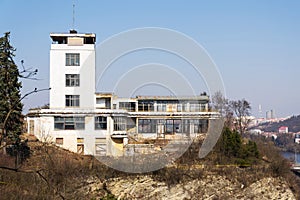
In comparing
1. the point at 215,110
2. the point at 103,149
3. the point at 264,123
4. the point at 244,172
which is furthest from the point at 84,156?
the point at 264,123

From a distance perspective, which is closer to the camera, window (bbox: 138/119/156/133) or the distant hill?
window (bbox: 138/119/156/133)

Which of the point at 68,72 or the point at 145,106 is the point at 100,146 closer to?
the point at 68,72

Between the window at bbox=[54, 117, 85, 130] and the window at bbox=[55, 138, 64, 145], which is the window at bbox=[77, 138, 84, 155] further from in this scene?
the window at bbox=[55, 138, 64, 145]

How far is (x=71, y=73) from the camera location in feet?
63.5

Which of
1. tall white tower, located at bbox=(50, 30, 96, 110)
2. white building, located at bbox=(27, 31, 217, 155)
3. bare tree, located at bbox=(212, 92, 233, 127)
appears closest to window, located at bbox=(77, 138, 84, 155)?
white building, located at bbox=(27, 31, 217, 155)

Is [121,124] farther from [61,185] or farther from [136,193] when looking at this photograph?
[61,185]

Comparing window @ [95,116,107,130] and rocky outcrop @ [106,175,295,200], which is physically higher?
window @ [95,116,107,130]

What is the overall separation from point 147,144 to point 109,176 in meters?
3.59

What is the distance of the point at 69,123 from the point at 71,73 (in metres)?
2.38

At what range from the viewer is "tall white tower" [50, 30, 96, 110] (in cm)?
1930

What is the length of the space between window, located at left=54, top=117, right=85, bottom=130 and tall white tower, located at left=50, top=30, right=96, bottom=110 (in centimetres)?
58

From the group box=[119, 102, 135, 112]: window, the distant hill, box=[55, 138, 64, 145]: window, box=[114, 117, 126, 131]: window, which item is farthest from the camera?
the distant hill

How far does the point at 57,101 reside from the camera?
63.2 ft

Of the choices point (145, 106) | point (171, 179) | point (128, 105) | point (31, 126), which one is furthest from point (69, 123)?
point (145, 106)
